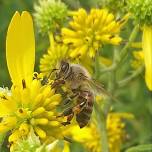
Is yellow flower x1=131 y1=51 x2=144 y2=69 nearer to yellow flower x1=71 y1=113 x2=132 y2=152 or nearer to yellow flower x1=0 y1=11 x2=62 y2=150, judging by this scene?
yellow flower x1=71 y1=113 x2=132 y2=152

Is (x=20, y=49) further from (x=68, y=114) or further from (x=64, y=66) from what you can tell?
(x=68, y=114)

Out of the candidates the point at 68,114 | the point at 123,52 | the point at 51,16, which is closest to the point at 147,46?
the point at 123,52

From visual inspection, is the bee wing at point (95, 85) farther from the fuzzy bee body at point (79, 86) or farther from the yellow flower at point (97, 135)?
the yellow flower at point (97, 135)

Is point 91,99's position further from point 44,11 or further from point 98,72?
point 44,11

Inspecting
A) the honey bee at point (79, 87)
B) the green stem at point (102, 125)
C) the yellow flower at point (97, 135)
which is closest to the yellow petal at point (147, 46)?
the green stem at point (102, 125)

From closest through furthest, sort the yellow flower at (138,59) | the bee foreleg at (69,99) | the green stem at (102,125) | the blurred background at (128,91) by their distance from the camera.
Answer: the bee foreleg at (69,99)
the green stem at (102,125)
the yellow flower at (138,59)
the blurred background at (128,91)
